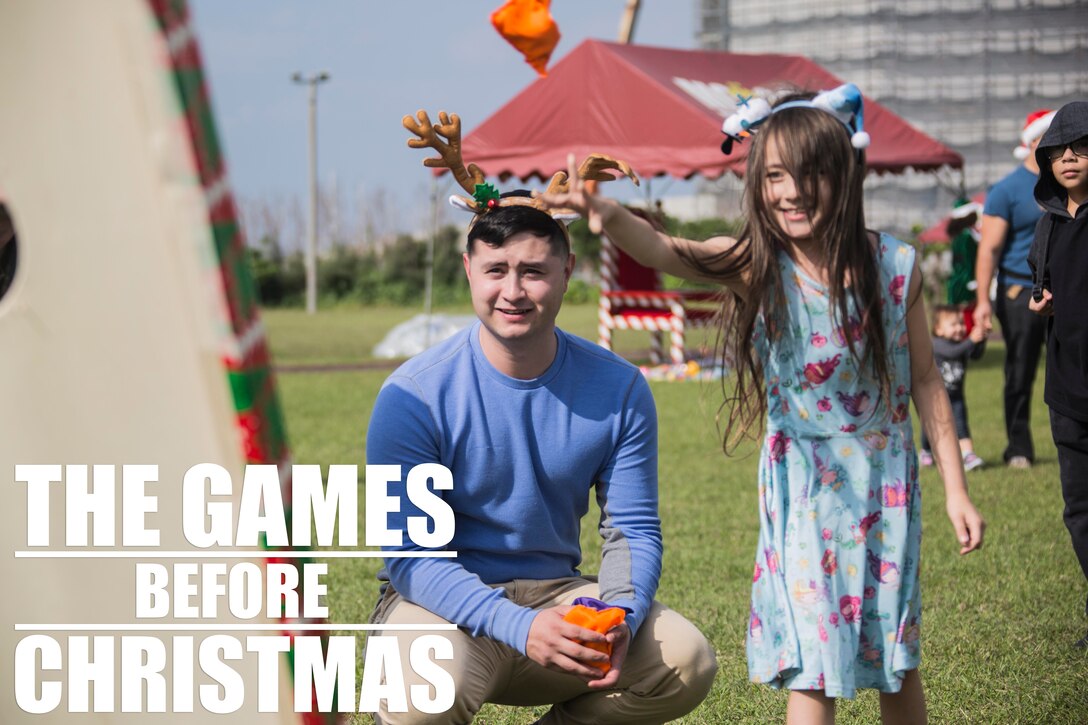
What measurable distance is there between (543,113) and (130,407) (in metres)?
12.4

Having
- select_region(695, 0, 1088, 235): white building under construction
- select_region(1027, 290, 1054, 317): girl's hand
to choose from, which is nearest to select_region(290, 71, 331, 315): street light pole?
select_region(695, 0, 1088, 235): white building under construction

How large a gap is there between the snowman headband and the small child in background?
502 cm

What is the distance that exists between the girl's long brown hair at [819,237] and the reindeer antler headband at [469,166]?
28cm

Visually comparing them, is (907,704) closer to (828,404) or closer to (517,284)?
(828,404)

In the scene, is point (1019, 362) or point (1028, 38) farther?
point (1028, 38)

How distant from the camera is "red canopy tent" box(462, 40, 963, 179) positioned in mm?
12750

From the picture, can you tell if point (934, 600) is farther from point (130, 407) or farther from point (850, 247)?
point (130, 407)

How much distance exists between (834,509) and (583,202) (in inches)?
35.9

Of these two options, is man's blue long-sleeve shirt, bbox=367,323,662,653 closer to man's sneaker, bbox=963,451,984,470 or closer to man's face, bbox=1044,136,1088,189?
man's face, bbox=1044,136,1088,189

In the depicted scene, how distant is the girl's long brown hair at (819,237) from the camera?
8.79 feet

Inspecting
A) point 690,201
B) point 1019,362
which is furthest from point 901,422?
point 690,201

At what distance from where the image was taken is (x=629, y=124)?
13172 mm

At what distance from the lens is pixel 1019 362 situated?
712 cm

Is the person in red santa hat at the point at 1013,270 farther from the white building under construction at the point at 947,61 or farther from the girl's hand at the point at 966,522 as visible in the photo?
the white building under construction at the point at 947,61
